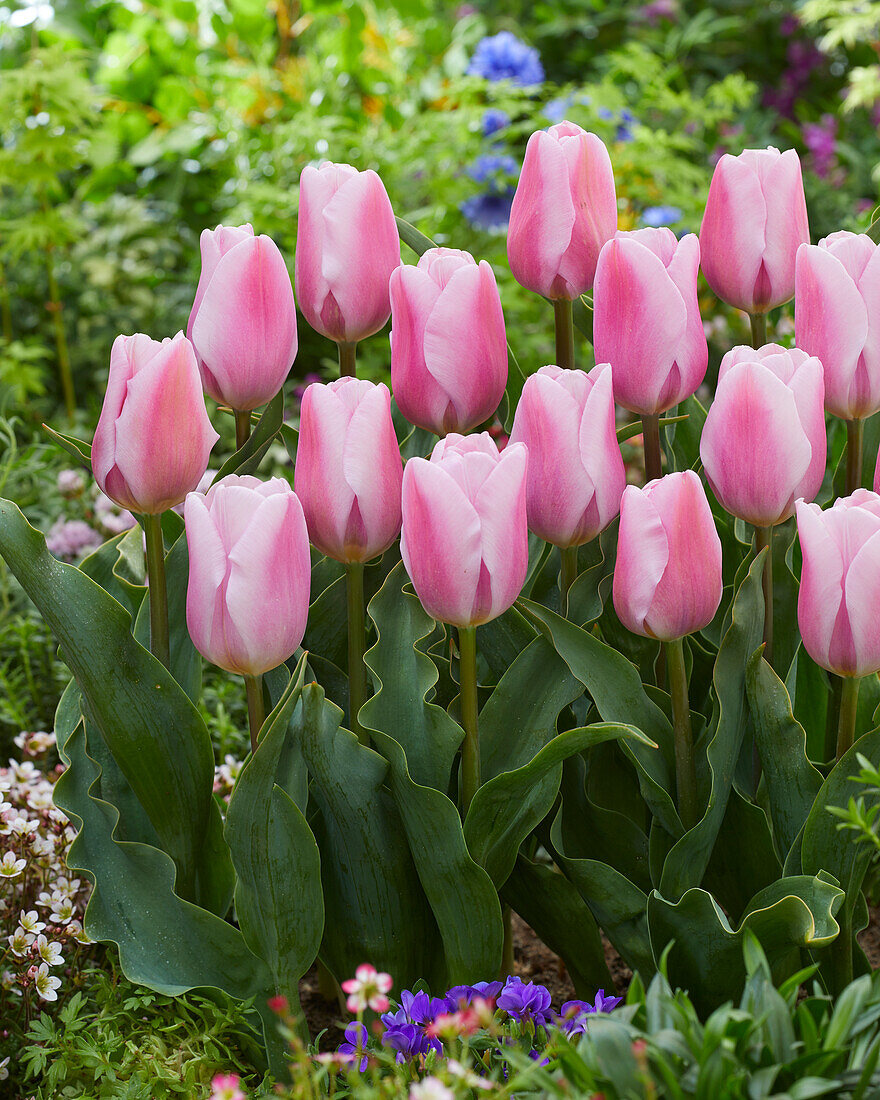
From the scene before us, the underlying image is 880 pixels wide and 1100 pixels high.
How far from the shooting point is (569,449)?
2.93 feet

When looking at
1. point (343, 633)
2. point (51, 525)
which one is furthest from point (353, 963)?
point (51, 525)

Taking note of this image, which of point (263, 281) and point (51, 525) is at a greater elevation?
point (263, 281)

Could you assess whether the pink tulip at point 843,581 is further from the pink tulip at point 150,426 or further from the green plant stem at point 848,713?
the pink tulip at point 150,426

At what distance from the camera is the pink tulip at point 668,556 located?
2.80 feet

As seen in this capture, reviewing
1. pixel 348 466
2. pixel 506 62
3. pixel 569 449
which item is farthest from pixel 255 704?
pixel 506 62

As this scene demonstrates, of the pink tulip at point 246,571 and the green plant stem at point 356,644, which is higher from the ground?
the pink tulip at point 246,571

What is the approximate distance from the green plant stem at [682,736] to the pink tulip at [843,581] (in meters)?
0.12

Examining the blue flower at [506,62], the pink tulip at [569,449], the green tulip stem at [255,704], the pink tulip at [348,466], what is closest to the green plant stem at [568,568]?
the pink tulip at [569,449]

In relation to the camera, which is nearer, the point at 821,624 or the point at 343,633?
the point at 821,624

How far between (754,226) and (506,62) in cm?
303

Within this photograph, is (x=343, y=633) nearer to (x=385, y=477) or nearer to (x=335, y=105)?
(x=385, y=477)

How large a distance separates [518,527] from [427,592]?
85mm

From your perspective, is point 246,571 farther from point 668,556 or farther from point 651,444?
point 651,444

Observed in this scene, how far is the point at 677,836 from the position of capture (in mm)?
971
